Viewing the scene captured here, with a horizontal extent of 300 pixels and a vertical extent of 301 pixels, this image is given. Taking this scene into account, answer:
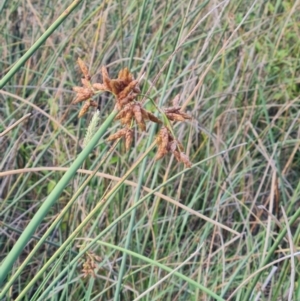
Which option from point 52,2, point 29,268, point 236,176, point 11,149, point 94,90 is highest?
point 94,90

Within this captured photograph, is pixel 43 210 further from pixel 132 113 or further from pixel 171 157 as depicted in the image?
pixel 171 157

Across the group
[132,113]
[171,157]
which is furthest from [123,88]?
[171,157]

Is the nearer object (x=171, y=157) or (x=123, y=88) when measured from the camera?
(x=123, y=88)

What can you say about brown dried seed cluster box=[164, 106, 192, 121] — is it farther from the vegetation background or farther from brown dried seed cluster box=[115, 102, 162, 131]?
the vegetation background

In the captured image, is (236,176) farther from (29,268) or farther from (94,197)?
(29,268)

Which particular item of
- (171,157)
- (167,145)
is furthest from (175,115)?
(171,157)

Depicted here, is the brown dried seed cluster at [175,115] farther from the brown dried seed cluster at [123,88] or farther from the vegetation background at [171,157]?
the vegetation background at [171,157]

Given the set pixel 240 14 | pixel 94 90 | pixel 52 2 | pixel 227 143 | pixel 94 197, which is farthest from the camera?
pixel 52 2

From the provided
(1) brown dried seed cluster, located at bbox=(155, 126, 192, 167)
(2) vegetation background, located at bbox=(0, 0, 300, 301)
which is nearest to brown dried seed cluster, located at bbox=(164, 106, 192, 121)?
(1) brown dried seed cluster, located at bbox=(155, 126, 192, 167)

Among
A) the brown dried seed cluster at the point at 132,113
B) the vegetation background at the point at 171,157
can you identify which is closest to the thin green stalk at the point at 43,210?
the brown dried seed cluster at the point at 132,113

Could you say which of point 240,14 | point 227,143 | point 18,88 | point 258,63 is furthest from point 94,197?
point 240,14

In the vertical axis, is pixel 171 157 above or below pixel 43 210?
below
